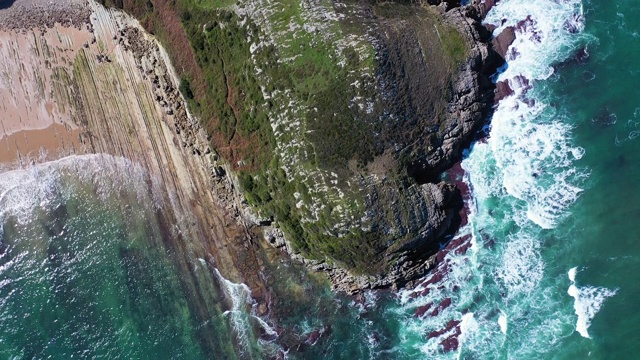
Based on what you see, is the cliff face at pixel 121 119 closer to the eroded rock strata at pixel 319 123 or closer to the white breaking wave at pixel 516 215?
the eroded rock strata at pixel 319 123

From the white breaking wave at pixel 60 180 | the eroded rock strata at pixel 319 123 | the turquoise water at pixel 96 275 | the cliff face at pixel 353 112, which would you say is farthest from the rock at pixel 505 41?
the white breaking wave at pixel 60 180

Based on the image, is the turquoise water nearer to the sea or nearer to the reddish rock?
the sea

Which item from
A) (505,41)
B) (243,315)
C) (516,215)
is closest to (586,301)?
(516,215)

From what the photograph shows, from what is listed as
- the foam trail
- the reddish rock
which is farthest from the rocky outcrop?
the foam trail

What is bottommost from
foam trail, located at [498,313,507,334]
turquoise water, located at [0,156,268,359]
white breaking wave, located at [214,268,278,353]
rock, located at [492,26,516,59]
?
foam trail, located at [498,313,507,334]

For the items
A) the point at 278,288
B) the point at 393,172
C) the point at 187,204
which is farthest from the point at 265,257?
the point at 393,172
